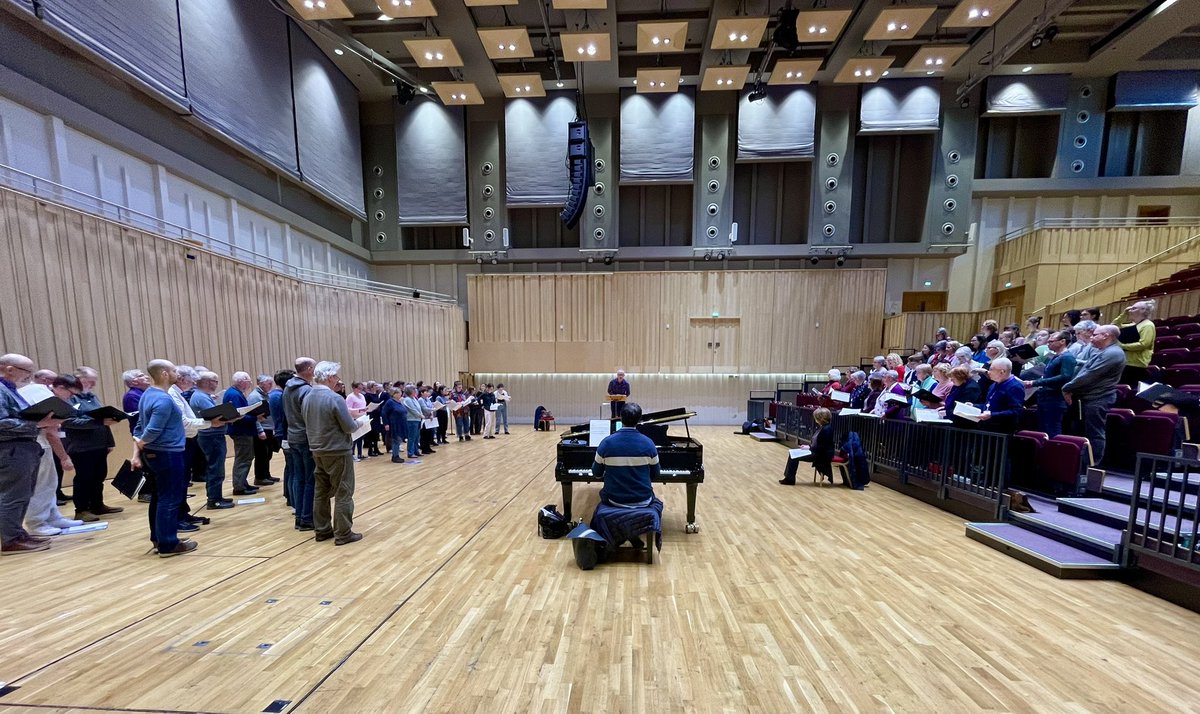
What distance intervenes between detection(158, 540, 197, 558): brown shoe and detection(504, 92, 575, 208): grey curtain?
10532 millimetres

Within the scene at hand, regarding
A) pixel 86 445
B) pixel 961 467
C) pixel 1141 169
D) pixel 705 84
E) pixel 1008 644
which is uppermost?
pixel 705 84

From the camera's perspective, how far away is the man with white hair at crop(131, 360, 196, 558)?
2.97 m

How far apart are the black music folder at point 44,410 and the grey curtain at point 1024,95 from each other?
60.8ft

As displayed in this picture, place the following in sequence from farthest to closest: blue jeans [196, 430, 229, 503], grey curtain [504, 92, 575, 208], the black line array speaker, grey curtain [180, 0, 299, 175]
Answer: grey curtain [504, 92, 575, 208]
the black line array speaker
grey curtain [180, 0, 299, 175]
blue jeans [196, 430, 229, 503]

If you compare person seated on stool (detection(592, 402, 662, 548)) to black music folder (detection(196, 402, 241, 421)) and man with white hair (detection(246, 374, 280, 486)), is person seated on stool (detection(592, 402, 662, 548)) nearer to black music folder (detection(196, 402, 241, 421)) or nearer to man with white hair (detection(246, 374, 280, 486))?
black music folder (detection(196, 402, 241, 421))

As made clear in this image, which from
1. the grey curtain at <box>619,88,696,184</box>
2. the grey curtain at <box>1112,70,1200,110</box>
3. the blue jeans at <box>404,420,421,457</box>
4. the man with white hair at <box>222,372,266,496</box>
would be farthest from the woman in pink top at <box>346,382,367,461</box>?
the grey curtain at <box>1112,70,1200,110</box>

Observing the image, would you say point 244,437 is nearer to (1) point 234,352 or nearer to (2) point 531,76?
(1) point 234,352

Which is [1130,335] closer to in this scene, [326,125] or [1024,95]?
[1024,95]

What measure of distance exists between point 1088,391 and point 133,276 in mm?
11759

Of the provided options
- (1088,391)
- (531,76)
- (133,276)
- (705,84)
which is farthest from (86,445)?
(705,84)

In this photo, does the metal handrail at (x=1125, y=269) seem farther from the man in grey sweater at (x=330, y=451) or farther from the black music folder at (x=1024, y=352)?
the man in grey sweater at (x=330, y=451)

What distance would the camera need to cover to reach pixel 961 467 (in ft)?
13.6

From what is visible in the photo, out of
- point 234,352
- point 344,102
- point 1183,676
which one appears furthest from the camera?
point 344,102

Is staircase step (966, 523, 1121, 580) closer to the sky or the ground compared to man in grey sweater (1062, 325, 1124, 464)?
closer to the ground
